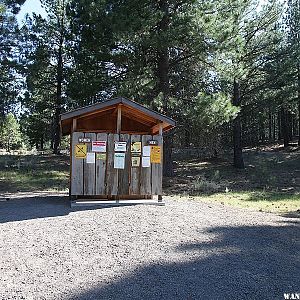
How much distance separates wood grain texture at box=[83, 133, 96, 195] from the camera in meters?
9.20

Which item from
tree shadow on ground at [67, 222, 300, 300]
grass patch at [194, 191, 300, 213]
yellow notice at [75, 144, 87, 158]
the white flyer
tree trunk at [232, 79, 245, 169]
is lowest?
tree shadow on ground at [67, 222, 300, 300]

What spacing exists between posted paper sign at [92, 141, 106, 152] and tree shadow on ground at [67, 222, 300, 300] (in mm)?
4167

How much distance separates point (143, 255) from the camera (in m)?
5.25

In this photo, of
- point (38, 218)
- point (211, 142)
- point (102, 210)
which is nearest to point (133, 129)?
point (102, 210)

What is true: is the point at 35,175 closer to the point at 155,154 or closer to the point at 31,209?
the point at 31,209

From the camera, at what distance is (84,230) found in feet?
21.4

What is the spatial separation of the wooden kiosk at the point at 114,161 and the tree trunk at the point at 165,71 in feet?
17.1

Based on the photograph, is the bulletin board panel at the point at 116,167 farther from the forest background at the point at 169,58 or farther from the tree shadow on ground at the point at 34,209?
the forest background at the point at 169,58

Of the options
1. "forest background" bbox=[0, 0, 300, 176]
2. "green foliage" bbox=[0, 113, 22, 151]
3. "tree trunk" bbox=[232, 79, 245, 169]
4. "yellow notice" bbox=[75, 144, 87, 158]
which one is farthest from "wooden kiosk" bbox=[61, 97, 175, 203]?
"green foliage" bbox=[0, 113, 22, 151]

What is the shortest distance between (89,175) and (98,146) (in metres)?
0.79

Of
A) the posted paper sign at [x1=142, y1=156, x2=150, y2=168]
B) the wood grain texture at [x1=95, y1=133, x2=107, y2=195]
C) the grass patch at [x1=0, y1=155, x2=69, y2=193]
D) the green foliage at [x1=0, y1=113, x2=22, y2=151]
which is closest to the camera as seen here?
the wood grain texture at [x1=95, y1=133, x2=107, y2=195]

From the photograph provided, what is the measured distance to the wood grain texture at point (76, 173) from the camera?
9.15 meters

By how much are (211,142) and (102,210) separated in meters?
14.5

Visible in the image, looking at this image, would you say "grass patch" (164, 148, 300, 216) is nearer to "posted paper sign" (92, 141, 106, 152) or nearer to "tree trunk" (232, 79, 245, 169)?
"tree trunk" (232, 79, 245, 169)
